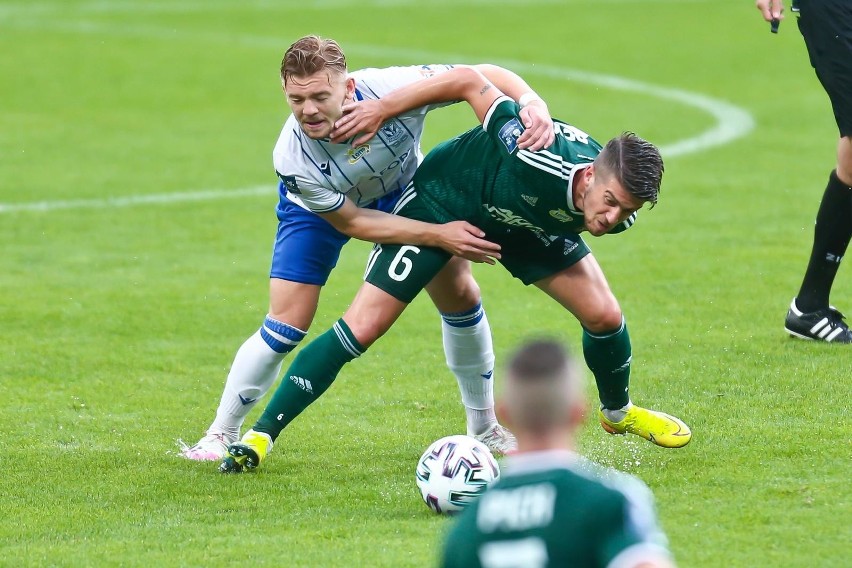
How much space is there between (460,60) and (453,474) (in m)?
15.8

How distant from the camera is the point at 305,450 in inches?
253

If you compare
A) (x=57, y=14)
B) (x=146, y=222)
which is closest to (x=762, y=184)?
(x=146, y=222)

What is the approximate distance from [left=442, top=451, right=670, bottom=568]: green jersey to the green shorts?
270 cm

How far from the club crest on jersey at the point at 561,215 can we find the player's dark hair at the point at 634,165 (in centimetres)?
30

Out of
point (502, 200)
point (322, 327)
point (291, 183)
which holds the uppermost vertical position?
point (502, 200)

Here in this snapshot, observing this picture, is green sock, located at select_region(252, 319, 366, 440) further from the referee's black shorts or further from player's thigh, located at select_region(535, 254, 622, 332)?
the referee's black shorts

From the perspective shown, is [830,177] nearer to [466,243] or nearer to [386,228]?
[466,243]

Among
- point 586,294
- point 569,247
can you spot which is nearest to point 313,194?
point 569,247

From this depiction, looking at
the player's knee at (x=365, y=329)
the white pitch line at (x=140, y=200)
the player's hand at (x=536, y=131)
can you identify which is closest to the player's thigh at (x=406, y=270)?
the player's knee at (x=365, y=329)

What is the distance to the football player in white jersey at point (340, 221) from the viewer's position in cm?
577

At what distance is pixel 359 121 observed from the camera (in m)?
5.81

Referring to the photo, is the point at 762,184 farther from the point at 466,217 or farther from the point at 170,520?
the point at 170,520

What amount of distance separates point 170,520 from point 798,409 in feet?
9.64

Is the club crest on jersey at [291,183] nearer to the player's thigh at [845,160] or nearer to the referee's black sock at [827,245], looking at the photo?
the player's thigh at [845,160]
